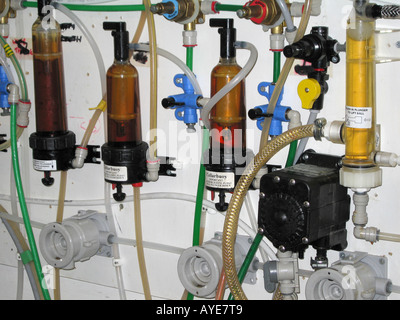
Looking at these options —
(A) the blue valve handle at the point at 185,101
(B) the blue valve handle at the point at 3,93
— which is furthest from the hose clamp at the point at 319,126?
(B) the blue valve handle at the point at 3,93

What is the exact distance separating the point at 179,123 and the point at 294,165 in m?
0.38

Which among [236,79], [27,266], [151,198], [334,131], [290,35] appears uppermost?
[290,35]

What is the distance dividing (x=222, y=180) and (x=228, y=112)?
0.55 feet

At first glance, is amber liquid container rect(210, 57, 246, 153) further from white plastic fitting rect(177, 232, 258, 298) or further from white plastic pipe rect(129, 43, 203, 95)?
white plastic fitting rect(177, 232, 258, 298)

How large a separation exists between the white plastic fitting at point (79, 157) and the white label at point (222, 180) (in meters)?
0.44

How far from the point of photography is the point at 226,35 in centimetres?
145

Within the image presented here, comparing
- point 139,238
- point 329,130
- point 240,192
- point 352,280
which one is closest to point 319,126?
point 329,130

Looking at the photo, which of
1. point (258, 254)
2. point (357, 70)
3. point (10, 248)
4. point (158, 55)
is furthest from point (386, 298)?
point (10, 248)

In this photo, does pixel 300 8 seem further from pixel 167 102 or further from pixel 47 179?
pixel 47 179

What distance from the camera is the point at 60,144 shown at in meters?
1.71

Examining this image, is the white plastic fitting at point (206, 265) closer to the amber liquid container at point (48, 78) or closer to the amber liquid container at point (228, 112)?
the amber liquid container at point (228, 112)

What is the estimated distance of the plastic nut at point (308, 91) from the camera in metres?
1.37

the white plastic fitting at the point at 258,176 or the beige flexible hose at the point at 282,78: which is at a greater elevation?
the beige flexible hose at the point at 282,78

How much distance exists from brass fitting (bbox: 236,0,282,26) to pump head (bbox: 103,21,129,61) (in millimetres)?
339
